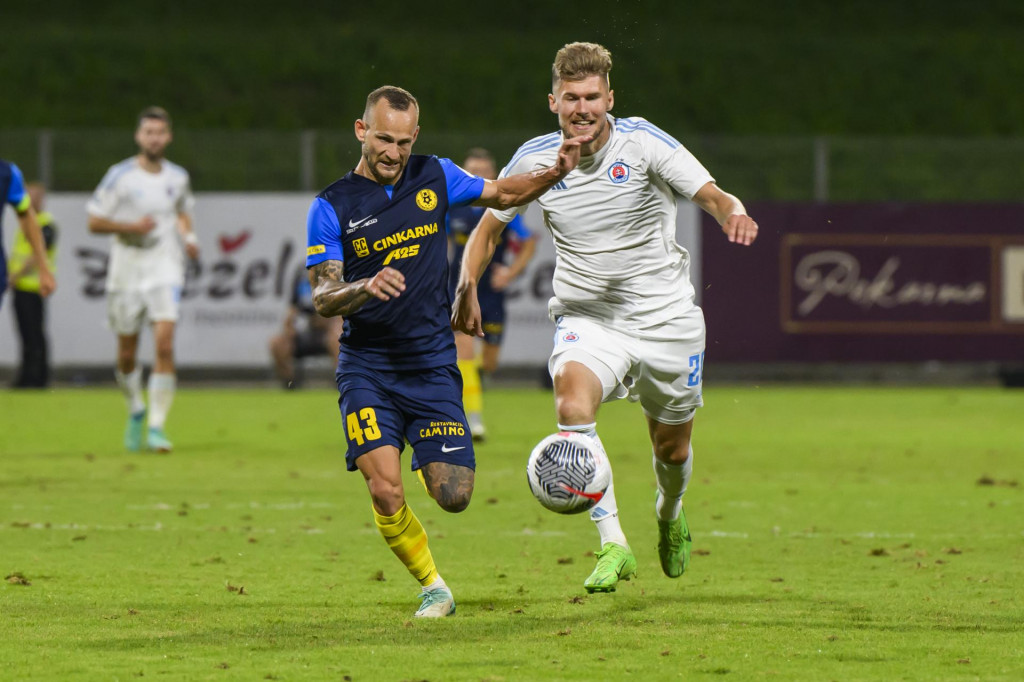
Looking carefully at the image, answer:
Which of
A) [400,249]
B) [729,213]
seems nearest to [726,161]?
[729,213]

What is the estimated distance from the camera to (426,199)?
20.3ft

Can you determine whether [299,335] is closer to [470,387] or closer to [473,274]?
[470,387]

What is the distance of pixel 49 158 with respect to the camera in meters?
20.3

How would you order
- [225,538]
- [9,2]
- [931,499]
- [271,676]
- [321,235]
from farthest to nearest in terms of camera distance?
1. [9,2]
2. [931,499]
3. [225,538]
4. [321,235]
5. [271,676]

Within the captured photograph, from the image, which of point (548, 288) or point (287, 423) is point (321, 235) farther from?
point (548, 288)

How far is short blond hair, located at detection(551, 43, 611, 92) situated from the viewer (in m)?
6.34

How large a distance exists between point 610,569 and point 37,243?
6.03 m

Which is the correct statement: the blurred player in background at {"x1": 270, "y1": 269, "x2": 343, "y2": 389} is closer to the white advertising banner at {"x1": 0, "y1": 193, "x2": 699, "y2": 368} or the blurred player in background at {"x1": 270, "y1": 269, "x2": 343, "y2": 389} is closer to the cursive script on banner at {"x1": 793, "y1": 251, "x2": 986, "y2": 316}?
the white advertising banner at {"x1": 0, "y1": 193, "x2": 699, "y2": 368}

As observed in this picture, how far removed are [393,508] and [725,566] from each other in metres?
2.03

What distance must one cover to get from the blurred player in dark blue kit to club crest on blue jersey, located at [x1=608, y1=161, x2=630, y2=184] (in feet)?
1.16

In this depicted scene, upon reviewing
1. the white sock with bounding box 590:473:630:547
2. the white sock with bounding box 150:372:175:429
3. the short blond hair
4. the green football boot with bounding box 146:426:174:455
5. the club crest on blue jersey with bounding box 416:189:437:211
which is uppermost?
the short blond hair

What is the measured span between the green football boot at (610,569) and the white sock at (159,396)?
668 cm

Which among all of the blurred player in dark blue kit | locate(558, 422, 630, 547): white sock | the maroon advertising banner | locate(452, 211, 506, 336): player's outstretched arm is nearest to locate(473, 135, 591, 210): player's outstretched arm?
the blurred player in dark blue kit

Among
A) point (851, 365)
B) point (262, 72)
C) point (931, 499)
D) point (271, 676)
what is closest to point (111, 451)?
point (931, 499)
